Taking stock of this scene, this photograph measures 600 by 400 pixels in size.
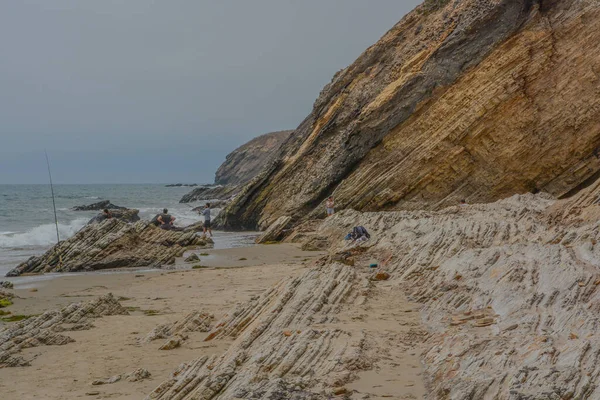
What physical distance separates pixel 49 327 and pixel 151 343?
6.61ft

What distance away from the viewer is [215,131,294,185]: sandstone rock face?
105438mm

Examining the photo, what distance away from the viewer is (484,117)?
22797 mm

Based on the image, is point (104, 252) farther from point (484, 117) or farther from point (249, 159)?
point (249, 159)

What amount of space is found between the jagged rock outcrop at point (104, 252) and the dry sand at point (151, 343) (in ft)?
9.76

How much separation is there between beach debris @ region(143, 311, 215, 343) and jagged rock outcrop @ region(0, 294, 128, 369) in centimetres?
126

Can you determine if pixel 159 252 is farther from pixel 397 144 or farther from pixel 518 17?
pixel 518 17

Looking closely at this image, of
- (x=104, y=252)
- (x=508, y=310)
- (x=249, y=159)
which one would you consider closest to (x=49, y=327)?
(x=508, y=310)

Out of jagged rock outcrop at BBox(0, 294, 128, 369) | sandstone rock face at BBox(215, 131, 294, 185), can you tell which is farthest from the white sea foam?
sandstone rock face at BBox(215, 131, 294, 185)

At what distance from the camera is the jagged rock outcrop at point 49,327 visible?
7.70m

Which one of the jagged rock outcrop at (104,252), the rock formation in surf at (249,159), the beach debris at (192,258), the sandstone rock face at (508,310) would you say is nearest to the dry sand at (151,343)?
the sandstone rock face at (508,310)

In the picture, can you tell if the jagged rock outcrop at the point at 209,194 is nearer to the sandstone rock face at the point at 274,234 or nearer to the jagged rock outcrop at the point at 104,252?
the sandstone rock face at the point at 274,234

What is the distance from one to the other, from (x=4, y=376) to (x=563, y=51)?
22.4 m

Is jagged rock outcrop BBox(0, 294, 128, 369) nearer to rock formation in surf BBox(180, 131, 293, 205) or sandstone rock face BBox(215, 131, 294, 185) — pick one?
rock formation in surf BBox(180, 131, 293, 205)

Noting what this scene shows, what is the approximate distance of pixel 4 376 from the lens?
6.77 meters
